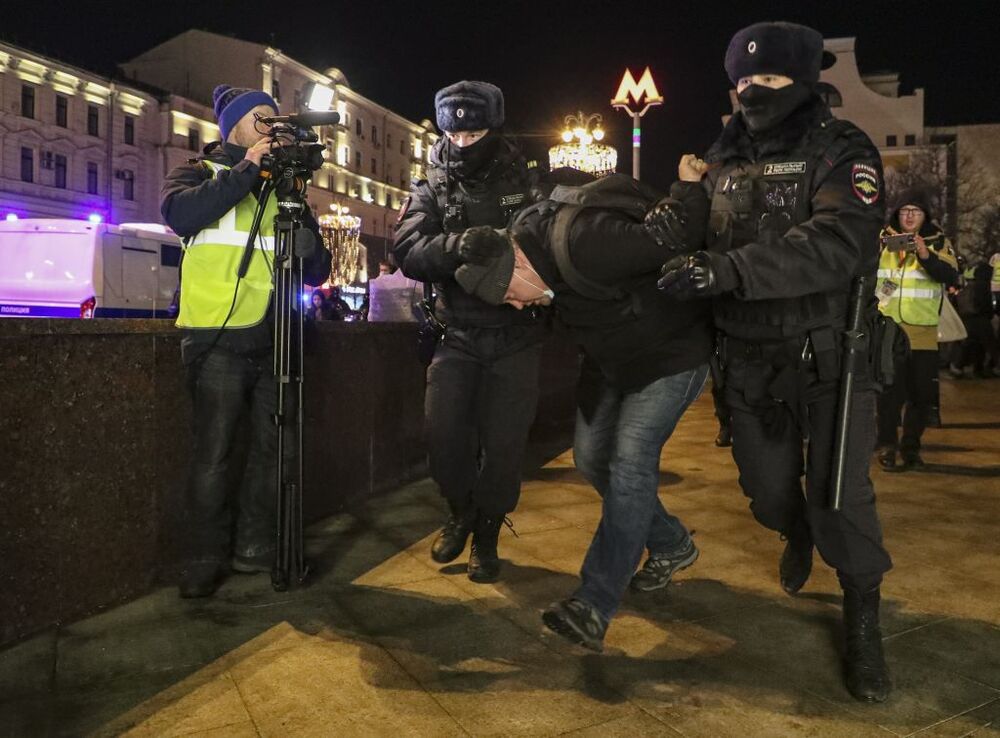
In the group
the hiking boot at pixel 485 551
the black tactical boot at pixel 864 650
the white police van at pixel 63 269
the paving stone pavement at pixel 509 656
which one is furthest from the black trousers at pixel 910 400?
the white police van at pixel 63 269

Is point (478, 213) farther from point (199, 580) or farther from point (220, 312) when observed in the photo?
point (199, 580)

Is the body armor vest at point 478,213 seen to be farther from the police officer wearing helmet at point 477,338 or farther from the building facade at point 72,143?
the building facade at point 72,143

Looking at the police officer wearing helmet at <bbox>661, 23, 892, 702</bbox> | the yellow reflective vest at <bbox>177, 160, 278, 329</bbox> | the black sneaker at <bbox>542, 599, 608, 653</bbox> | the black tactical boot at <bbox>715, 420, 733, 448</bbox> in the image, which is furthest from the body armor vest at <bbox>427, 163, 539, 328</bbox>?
the black tactical boot at <bbox>715, 420, 733, 448</bbox>

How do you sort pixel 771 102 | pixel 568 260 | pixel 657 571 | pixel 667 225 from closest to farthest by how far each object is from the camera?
1. pixel 667 225
2. pixel 568 260
3. pixel 771 102
4. pixel 657 571

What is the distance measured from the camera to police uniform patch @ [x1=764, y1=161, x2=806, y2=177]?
2846mm

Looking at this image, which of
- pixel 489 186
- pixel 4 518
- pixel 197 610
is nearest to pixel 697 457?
pixel 489 186

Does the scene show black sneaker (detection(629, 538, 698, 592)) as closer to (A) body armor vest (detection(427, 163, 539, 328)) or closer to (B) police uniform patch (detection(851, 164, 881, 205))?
(A) body armor vest (detection(427, 163, 539, 328))

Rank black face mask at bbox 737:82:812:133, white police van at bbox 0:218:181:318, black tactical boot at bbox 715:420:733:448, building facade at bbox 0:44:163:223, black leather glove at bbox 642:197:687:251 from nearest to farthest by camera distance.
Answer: black leather glove at bbox 642:197:687:251 → black face mask at bbox 737:82:812:133 → black tactical boot at bbox 715:420:733:448 → white police van at bbox 0:218:181:318 → building facade at bbox 0:44:163:223

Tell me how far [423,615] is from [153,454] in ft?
4.48

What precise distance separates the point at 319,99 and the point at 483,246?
2.09m

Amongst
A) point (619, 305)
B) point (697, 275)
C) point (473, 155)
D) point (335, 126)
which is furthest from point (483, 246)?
point (335, 126)

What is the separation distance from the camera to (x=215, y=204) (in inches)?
142

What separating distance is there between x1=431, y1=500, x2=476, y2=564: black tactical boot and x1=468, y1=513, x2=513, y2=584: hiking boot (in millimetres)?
150

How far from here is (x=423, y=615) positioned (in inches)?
138
